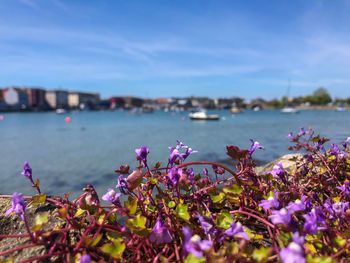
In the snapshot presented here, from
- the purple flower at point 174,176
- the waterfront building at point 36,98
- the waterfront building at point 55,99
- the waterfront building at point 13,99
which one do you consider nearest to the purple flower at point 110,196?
the purple flower at point 174,176

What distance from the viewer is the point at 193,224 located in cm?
173

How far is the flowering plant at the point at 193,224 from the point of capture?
1.33m

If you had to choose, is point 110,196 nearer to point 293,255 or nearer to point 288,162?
point 293,255

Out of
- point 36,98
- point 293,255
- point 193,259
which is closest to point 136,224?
point 193,259

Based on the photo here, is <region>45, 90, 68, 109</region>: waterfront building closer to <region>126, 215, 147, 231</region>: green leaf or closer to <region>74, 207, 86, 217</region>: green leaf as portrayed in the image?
<region>74, 207, 86, 217</region>: green leaf

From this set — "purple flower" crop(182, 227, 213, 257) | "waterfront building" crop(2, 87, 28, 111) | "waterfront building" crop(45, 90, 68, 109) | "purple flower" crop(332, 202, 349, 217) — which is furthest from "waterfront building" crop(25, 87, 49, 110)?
"purple flower" crop(182, 227, 213, 257)

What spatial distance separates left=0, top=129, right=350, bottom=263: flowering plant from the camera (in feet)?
4.35

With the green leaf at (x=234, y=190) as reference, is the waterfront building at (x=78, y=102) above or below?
below

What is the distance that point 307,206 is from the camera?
1.66 metres

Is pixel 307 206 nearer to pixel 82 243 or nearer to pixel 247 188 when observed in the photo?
pixel 247 188

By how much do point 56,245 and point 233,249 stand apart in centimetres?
75

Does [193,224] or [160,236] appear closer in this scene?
[160,236]

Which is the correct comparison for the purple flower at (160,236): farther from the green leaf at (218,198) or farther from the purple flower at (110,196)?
the green leaf at (218,198)

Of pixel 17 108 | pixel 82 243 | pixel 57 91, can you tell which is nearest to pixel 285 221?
pixel 82 243
